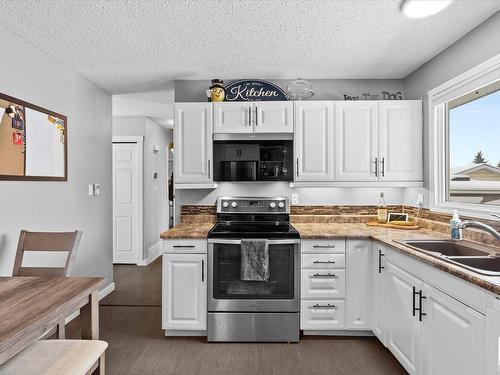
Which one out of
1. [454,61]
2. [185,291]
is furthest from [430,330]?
[454,61]

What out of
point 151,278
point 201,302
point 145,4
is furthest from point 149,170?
point 145,4

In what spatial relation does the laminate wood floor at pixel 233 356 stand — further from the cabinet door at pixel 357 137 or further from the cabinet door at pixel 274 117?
the cabinet door at pixel 274 117

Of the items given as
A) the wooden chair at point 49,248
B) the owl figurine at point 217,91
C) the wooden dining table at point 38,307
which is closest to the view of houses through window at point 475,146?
the owl figurine at point 217,91

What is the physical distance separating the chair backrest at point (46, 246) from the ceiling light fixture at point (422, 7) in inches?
95.7

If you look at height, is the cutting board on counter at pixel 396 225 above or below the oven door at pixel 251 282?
above

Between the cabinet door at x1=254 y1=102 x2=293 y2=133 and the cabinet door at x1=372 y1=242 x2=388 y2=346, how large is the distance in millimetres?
1313

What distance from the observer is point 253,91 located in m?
3.33

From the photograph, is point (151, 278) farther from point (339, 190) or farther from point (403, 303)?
point (403, 303)

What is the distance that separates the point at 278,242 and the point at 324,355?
0.92m

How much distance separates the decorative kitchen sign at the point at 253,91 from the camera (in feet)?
10.9

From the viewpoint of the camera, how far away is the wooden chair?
1.93 metres

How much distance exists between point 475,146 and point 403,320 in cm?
143

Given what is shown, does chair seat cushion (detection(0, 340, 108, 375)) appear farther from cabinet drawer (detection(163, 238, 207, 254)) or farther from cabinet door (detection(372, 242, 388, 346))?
cabinet door (detection(372, 242, 388, 346))

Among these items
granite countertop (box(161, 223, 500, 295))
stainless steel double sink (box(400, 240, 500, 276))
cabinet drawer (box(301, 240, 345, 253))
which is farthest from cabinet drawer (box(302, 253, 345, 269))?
stainless steel double sink (box(400, 240, 500, 276))
